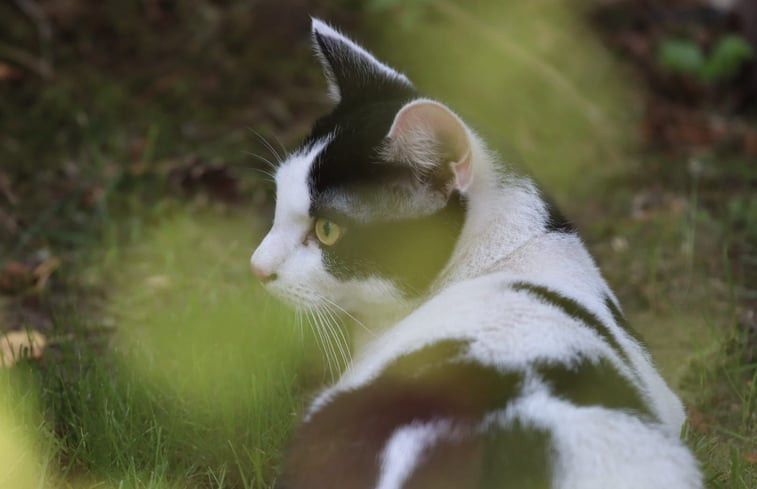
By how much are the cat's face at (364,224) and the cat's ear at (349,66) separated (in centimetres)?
24

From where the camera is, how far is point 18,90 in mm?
4465

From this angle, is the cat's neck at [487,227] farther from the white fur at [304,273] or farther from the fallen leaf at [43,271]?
the fallen leaf at [43,271]

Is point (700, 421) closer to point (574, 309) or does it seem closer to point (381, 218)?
point (574, 309)

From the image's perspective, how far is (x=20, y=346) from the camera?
2414 millimetres

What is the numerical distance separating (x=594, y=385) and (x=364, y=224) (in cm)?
67

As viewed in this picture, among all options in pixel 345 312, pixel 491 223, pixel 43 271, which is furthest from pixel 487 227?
pixel 43 271

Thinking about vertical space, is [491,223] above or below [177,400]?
above

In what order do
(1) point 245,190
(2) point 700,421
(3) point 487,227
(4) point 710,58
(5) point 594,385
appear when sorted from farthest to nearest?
(4) point 710,58
(1) point 245,190
(2) point 700,421
(3) point 487,227
(5) point 594,385

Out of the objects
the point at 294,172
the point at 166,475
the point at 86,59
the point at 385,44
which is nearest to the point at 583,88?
the point at 385,44

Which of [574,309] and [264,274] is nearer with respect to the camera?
[574,309]

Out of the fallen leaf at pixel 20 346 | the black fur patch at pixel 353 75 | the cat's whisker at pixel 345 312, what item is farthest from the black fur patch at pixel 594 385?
the fallen leaf at pixel 20 346

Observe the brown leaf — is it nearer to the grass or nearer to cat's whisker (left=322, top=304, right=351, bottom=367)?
cat's whisker (left=322, top=304, right=351, bottom=367)

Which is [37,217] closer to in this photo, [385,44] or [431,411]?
[385,44]

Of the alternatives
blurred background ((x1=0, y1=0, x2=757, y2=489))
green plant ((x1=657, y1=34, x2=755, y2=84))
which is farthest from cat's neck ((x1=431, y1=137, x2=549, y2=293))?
green plant ((x1=657, y1=34, x2=755, y2=84))
